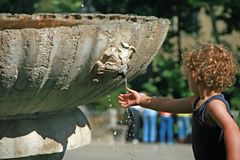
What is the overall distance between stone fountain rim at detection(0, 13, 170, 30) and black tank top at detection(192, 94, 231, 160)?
0.83 meters

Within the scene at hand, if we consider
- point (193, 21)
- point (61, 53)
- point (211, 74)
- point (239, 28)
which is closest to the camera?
point (211, 74)

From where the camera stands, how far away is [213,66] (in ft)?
10.5

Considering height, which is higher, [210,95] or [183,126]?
[183,126]

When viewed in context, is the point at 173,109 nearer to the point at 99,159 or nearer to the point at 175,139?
the point at 99,159

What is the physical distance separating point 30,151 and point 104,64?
2.04ft

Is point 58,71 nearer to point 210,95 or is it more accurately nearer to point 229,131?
point 210,95

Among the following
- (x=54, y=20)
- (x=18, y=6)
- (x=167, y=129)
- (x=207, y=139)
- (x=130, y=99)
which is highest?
(x=18, y=6)

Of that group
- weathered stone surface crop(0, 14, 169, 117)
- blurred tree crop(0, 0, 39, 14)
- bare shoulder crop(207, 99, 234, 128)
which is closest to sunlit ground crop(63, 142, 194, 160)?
blurred tree crop(0, 0, 39, 14)

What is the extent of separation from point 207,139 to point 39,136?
1071 mm

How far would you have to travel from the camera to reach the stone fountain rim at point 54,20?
4027mm

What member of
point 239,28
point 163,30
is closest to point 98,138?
point 239,28

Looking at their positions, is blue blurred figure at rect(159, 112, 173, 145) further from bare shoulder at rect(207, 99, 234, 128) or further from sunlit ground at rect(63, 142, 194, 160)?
bare shoulder at rect(207, 99, 234, 128)

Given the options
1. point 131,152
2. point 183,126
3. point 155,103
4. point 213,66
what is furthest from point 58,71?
point 183,126

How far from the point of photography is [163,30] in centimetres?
409
